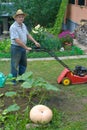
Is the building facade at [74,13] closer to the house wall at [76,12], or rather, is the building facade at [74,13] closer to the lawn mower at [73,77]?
the house wall at [76,12]

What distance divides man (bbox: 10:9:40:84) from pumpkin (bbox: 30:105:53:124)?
190 cm

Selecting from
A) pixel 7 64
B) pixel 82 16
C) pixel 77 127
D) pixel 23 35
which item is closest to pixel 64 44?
pixel 7 64

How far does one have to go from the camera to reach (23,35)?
7.89m

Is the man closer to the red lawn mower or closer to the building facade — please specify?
the red lawn mower

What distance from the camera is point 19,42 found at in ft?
25.2

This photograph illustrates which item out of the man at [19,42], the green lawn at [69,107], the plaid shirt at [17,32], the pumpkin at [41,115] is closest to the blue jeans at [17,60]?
the man at [19,42]

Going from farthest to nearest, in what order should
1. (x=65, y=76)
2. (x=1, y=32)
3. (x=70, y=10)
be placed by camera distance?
(x=1, y=32), (x=70, y=10), (x=65, y=76)

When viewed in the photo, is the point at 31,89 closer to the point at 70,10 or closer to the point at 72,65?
the point at 72,65

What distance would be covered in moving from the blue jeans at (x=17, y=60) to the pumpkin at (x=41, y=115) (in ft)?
7.48

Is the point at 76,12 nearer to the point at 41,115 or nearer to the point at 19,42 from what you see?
the point at 19,42

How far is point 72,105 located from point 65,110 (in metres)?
0.28

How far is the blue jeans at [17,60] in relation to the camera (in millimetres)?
8047

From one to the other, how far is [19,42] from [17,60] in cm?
57

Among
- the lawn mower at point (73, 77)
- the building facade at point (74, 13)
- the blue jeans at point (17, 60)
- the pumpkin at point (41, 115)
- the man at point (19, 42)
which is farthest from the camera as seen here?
the building facade at point (74, 13)
